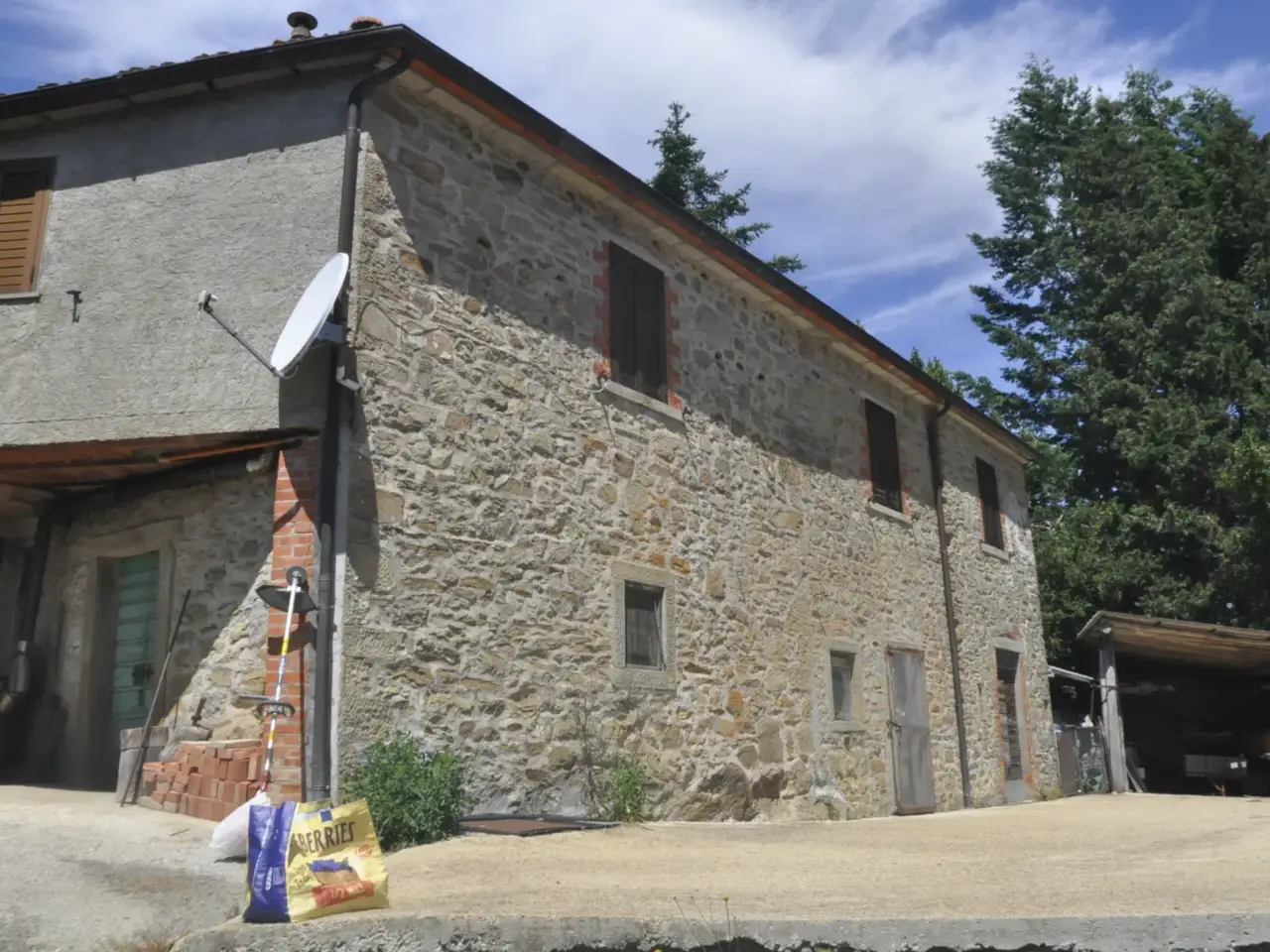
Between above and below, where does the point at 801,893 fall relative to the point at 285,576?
below

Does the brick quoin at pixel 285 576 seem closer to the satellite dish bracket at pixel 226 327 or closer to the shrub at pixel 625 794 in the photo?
the satellite dish bracket at pixel 226 327

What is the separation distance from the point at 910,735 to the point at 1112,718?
5.43 metres

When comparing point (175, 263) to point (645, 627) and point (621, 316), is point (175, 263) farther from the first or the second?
point (645, 627)

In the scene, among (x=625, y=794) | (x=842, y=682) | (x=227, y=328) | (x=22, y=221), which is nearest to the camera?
(x=227, y=328)

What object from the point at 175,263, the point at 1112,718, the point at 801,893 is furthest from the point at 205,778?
the point at 1112,718

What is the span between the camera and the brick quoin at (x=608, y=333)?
30.0ft

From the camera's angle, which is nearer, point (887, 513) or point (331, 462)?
point (331, 462)

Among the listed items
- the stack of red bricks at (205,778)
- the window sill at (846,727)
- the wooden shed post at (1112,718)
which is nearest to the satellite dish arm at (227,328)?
the stack of red bricks at (205,778)

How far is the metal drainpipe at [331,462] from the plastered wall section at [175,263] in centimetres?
15

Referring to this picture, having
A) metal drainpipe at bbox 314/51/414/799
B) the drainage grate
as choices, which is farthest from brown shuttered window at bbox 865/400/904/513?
metal drainpipe at bbox 314/51/414/799

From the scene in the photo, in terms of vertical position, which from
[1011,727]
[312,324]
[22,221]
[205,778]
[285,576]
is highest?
[22,221]

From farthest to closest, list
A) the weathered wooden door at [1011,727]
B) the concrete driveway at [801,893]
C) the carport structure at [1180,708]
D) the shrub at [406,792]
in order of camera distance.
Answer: the carport structure at [1180,708] → the weathered wooden door at [1011,727] → the shrub at [406,792] → the concrete driveway at [801,893]

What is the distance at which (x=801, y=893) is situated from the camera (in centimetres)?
542

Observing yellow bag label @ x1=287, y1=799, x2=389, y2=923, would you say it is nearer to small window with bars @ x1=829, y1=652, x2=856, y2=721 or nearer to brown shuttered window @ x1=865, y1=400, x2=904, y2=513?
small window with bars @ x1=829, y1=652, x2=856, y2=721
